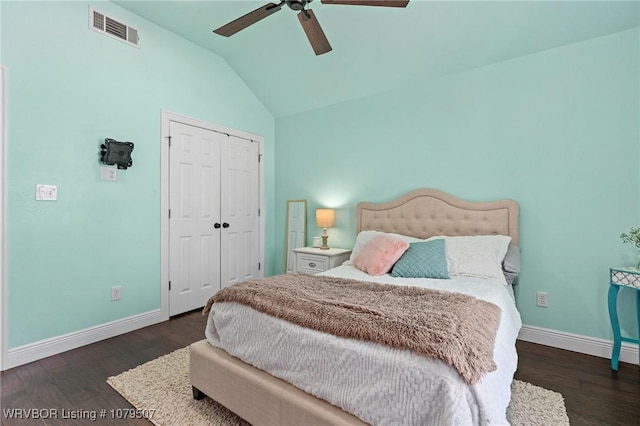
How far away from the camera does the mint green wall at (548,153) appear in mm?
2389

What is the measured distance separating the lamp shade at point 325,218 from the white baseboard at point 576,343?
2.18 m

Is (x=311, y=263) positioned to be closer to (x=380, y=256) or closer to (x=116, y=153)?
(x=380, y=256)

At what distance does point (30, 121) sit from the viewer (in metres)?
2.35

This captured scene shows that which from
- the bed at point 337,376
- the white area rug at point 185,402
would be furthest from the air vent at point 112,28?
the white area rug at point 185,402

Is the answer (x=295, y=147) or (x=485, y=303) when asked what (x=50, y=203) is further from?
(x=485, y=303)

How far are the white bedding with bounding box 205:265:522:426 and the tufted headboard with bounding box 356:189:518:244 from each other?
1298 millimetres

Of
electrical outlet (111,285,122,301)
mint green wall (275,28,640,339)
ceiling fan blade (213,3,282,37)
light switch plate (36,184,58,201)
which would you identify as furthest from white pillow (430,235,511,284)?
light switch plate (36,184,58,201)

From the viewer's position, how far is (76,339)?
258 centimetres

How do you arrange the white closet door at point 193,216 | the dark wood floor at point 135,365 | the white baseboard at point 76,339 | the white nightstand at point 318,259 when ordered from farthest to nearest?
the white nightstand at point 318,259 → the white closet door at point 193,216 → the white baseboard at point 76,339 → the dark wood floor at point 135,365

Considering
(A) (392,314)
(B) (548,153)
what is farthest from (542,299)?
(A) (392,314)

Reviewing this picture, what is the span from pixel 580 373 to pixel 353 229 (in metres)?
2.36

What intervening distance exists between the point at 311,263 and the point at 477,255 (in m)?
1.76

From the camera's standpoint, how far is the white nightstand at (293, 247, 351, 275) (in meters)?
3.44

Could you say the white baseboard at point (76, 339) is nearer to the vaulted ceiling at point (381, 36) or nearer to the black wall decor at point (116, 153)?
the black wall decor at point (116, 153)
